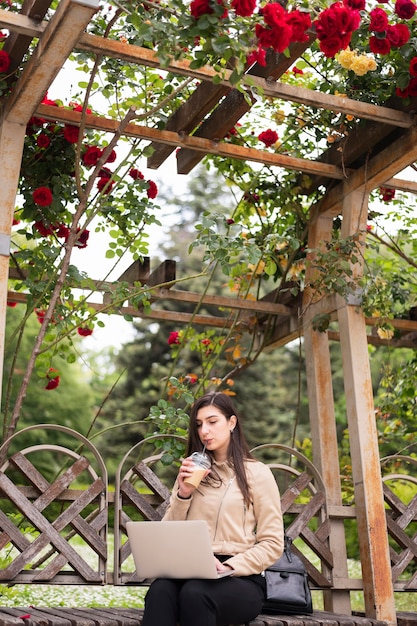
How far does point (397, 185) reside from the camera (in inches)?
179

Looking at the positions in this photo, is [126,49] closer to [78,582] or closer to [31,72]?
[31,72]

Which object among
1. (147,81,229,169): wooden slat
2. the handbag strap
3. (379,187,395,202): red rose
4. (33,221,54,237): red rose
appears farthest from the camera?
(379,187,395,202): red rose

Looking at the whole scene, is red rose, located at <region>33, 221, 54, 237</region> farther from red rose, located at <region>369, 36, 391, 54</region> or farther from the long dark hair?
red rose, located at <region>369, 36, 391, 54</region>

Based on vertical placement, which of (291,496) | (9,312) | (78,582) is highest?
(9,312)

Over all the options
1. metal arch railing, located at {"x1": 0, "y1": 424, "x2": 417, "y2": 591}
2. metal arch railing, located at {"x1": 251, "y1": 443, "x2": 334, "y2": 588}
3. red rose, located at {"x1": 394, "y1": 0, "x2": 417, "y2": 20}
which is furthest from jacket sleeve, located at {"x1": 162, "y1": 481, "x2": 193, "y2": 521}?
red rose, located at {"x1": 394, "y1": 0, "x2": 417, "y2": 20}

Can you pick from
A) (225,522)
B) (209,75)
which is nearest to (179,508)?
(225,522)

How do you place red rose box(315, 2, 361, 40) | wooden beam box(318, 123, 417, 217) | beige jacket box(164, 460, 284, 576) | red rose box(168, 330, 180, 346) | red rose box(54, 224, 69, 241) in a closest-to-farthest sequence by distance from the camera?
beige jacket box(164, 460, 284, 576), red rose box(315, 2, 361, 40), wooden beam box(318, 123, 417, 217), red rose box(54, 224, 69, 241), red rose box(168, 330, 180, 346)

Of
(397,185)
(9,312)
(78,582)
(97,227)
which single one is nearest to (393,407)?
(397,185)

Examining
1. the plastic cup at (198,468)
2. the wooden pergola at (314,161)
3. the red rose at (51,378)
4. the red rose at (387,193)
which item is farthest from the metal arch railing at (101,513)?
the red rose at (387,193)

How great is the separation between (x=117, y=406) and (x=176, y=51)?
42.3 feet

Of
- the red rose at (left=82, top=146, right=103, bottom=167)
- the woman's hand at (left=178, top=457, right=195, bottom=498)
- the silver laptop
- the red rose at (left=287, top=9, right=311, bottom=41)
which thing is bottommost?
the silver laptop

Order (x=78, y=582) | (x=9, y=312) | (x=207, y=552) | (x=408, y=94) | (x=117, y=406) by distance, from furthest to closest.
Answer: (x=117, y=406)
(x=9, y=312)
(x=408, y=94)
(x=78, y=582)
(x=207, y=552)

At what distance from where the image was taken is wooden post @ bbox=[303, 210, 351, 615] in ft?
13.5

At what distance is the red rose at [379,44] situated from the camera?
354cm
